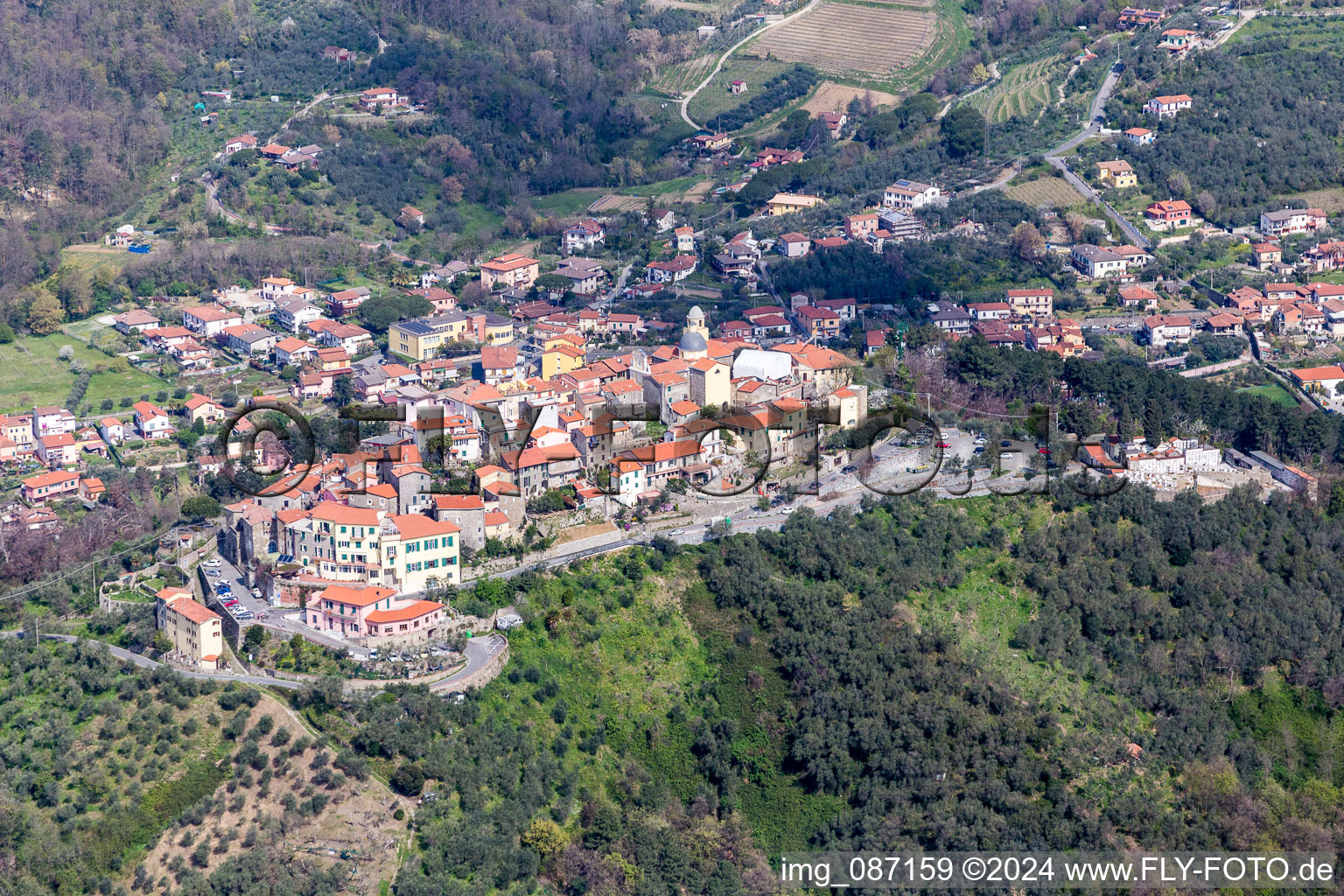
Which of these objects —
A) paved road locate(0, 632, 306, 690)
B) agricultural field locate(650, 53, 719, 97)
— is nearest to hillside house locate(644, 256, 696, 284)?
agricultural field locate(650, 53, 719, 97)

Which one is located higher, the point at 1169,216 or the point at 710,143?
the point at 710,143

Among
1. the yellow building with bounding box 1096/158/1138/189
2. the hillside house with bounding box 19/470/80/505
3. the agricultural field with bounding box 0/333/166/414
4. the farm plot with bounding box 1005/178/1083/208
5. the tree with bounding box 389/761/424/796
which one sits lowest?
the tree with bounding box 389/761/424/796

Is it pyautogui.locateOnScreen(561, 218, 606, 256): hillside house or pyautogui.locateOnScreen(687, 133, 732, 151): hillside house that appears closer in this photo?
pyautogui.locateOnScreen(561, 218, 606, 256): hillside house

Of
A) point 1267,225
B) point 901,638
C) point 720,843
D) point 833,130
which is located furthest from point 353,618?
point 833,130

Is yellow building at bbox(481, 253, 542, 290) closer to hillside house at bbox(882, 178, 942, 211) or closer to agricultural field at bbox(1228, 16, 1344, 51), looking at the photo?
hillside house at bbox(882, 178, 942, 211)

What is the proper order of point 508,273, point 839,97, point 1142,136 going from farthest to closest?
point 839,97
point 1142,136
point 508,273

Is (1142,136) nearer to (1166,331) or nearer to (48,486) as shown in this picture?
(1166,331)

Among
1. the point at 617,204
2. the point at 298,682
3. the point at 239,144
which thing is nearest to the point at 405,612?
the point at 298,682
